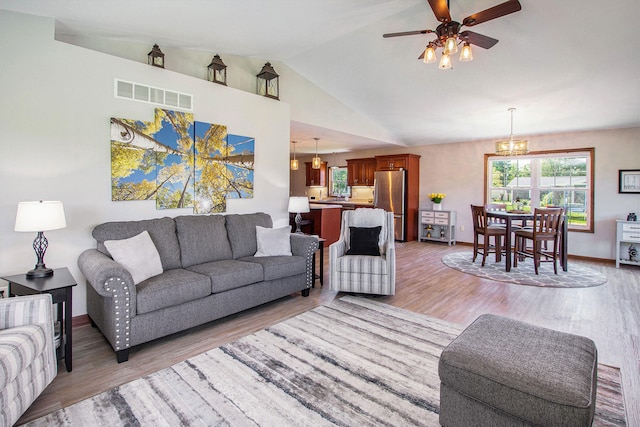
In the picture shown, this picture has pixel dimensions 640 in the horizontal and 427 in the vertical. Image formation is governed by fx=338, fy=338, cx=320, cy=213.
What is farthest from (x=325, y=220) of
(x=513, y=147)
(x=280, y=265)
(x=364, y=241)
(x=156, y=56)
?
(x=156, y=56)

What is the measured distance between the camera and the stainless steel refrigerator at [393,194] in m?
7.81

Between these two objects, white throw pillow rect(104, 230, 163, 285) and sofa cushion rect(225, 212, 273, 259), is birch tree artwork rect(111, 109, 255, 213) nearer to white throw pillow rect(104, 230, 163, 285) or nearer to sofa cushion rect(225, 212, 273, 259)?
sofa cushion rect(225, 212, 273, 259)

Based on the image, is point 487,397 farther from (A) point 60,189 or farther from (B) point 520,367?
(A) point 60,189

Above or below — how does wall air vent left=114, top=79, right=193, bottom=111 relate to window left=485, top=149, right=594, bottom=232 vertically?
above

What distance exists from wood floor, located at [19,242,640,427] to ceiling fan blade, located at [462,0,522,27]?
8.62 ft

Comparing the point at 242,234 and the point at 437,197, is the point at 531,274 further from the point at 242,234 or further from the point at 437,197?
the point at 242,234

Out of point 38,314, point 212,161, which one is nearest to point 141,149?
point 212,161

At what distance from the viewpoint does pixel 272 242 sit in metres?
3.83

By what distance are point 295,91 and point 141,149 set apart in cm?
262

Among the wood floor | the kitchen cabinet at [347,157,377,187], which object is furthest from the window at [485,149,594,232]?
the kitchen cabinet at [347,157,377,187]

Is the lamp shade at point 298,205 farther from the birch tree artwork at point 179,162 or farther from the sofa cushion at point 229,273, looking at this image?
the sofa cushion at point 229,273

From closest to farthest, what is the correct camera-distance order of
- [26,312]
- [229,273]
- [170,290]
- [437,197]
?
[26,312] < [170,290] < [229,273] < [437,197]

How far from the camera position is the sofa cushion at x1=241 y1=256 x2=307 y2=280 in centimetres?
338

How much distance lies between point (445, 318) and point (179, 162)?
10.5 ft
